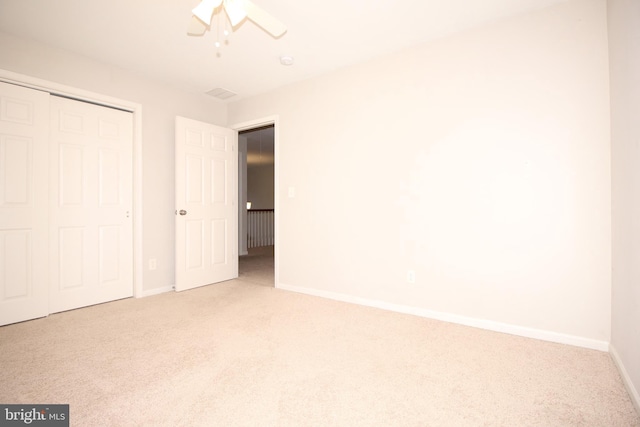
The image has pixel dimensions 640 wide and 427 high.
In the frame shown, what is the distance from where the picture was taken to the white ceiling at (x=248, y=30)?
7.44 ft

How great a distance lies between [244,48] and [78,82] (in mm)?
1674

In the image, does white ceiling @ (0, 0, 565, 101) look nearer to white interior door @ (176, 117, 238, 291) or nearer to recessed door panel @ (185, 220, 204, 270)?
white interior door @ (176, 117, 238, 291)

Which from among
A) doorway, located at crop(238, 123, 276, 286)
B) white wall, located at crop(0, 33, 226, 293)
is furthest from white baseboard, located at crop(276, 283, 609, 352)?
white wall, located at crop(0, 33, 226, 293)

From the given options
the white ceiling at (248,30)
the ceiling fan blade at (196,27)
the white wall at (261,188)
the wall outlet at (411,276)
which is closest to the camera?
the ceiling fan blade at (196,27)

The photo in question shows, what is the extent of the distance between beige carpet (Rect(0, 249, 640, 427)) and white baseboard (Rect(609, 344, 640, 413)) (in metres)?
0.04

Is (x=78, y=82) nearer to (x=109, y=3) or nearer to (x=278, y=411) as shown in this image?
(x=109, y=3)

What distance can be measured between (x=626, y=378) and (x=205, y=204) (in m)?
3.94

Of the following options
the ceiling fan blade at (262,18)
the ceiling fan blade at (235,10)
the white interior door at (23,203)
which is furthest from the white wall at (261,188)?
the ceiling fan blade at (235,10)

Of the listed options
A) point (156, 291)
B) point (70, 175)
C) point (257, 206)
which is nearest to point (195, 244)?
point (156, 291)

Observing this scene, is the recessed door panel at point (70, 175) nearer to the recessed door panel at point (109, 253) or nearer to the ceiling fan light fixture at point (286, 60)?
the recessed door panel at point (109, 253)

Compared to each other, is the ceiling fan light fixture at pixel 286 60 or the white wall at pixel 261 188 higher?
the ceiling fan light fixture at pixel 286 60

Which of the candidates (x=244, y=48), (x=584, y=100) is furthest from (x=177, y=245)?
(x=584, y=100)

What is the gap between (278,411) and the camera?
4.83ft

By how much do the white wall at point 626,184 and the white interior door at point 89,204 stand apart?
4.14 metres
